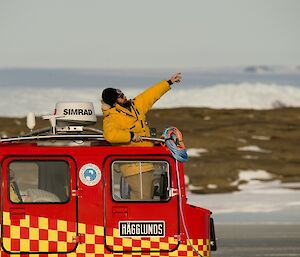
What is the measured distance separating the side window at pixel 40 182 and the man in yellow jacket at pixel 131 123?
627mm

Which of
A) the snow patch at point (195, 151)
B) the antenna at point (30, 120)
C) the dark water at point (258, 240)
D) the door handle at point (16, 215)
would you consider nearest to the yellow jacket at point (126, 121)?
the antenna at point (30, 120)

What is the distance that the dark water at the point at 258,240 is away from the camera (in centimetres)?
2045

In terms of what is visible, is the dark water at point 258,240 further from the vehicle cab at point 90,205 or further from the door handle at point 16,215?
the door handle at point 16,215

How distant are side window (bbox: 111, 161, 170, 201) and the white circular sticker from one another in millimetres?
184

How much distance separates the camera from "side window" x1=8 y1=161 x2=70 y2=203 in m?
12.9

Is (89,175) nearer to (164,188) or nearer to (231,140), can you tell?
(164,188)

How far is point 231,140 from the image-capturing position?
52.1 meters

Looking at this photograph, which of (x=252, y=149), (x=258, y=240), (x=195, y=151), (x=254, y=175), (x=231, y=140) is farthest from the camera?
(x=231, y=140)

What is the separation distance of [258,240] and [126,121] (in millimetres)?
10024

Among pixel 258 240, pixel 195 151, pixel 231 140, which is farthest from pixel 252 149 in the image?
pixel 258 240

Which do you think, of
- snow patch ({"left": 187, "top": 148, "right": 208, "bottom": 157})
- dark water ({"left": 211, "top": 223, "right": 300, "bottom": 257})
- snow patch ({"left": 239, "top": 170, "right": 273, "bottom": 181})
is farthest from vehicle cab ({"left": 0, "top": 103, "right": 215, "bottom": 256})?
snow patch ({"left": 187, "top": 148, "right": 208, "bottom": 157})

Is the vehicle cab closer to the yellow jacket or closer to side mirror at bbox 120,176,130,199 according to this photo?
side mirror at bbox 120,176,130,199

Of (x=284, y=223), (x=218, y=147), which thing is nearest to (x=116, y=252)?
(x=284, y=223)

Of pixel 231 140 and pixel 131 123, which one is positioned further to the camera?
pixel 231 140
